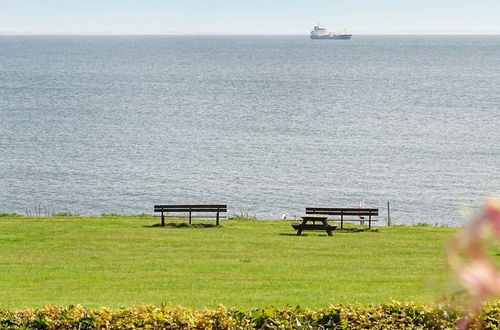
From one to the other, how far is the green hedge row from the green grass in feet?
3.32

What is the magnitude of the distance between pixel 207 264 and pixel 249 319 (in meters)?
11.7

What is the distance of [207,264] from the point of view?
22594mm

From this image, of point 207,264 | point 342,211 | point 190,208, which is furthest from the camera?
point 342,211

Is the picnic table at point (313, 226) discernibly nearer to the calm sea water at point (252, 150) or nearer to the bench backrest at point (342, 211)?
the bench backrest at point (342, 211)

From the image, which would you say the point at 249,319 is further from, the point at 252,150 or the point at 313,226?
the point at 252,150

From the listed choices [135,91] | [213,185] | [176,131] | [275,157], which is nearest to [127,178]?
[213,185]

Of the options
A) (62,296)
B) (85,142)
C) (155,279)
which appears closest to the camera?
(62,296)

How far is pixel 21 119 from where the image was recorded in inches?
4333

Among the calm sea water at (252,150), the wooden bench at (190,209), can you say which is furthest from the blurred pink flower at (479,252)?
the calm sea water at (252,150)

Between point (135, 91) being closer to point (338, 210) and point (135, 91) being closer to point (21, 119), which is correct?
point (21, 119)

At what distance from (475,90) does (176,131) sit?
77.9 meters

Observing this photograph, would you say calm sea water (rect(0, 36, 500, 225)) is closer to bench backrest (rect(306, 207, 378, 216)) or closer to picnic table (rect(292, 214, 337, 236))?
bench backrest (rect(306, 207, 378, 216))

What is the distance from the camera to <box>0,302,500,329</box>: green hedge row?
427 inches

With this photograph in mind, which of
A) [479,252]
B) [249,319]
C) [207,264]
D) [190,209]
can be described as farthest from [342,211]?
[479,252]
